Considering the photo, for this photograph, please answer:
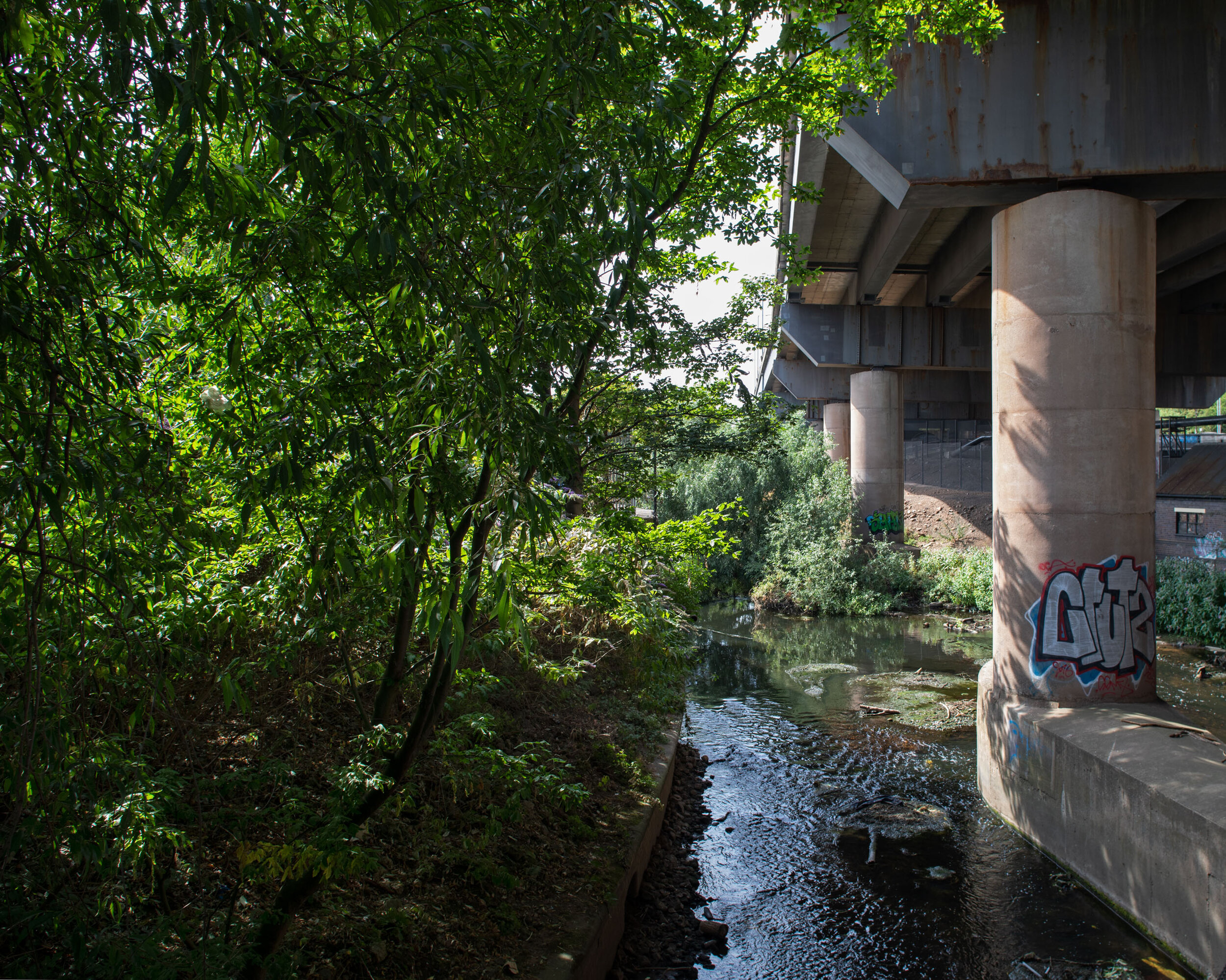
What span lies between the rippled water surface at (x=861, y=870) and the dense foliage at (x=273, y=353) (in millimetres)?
4315

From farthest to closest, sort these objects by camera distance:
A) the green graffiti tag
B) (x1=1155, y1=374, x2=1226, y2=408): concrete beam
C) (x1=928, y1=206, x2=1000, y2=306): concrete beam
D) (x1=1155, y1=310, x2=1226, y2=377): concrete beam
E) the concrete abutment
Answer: (x1=1155, y1=374, x2=1226, y2=408): concrete beam → the green graffiti tag → (x1=1155, y1=310, x2=1226, y2=377): concrete beam → (x1=928, y1=206, x2=1000, y2=306): concrete beam → the concrete abutment

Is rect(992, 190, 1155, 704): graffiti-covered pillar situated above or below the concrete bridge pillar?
below

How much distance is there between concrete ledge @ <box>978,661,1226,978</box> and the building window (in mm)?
24460

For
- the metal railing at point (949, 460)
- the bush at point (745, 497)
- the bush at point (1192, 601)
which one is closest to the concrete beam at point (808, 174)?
the bush at point (745, 497)

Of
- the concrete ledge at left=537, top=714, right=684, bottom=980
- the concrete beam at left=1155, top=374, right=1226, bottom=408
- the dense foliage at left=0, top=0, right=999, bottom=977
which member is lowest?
the concrete ledge at left=537, top=714, right=684, bottom=980

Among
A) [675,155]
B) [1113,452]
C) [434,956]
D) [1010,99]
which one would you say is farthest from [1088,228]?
[434,956]

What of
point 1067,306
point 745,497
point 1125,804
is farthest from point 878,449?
point 1125,804

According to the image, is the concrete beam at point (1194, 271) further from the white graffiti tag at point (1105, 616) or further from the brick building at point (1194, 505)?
the white graffiti tag at point (1105, 616)

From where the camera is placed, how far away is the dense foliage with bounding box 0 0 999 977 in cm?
246

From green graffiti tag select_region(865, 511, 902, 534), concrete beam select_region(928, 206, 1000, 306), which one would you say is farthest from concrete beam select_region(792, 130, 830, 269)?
green graffiti tag select_region(865, 511, 902, 534)

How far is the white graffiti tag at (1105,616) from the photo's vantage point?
830 centimetres

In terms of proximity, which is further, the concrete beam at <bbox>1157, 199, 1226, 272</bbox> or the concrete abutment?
the concrete beam at <bbox>1157, 199, 1226, 272</bbox>

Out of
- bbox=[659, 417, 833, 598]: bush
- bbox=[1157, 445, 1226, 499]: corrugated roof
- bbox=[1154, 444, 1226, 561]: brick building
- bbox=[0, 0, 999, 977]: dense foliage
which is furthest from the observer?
bbox=[1157, 445, 1226, 499]: corrugated roof

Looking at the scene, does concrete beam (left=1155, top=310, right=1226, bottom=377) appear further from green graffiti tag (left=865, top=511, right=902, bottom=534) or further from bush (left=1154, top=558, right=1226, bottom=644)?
green graffiti tag (left=865, top=511, right=902, bottom=534)
